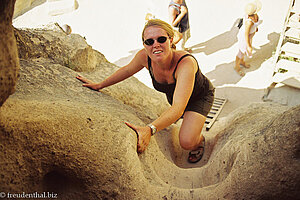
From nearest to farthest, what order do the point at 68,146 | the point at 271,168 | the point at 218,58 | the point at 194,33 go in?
1. the point at 271,168
2. the point at 68,146
3. the point at 218,58
4. the point at 194,33

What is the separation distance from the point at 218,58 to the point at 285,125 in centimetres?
489

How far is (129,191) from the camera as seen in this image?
146 centimetres

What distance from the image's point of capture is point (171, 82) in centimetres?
231

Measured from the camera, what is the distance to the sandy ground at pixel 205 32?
5.12 m

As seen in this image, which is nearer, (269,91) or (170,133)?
(170,133)

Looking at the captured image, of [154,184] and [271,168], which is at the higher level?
[271,168]

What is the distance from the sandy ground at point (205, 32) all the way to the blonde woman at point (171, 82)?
5.96 ft

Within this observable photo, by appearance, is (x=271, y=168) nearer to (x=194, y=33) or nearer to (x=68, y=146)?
(x=68, y=146)

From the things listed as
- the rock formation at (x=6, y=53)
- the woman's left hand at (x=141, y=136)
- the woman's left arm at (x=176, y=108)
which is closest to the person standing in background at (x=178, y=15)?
the woman's left arm at (x=176, y=108)

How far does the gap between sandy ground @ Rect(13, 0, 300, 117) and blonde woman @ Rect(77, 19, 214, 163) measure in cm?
182

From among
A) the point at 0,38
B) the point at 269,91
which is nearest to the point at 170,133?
the point at 0,38

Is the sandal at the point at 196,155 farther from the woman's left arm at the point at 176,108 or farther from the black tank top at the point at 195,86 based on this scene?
the woman's left arm at the point at 176,108

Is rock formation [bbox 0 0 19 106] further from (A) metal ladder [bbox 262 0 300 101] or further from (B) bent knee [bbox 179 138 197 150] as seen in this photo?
(A) metal ladder [bbox 262 0 300 101]

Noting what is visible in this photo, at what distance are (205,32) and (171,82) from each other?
5281 millimetres
